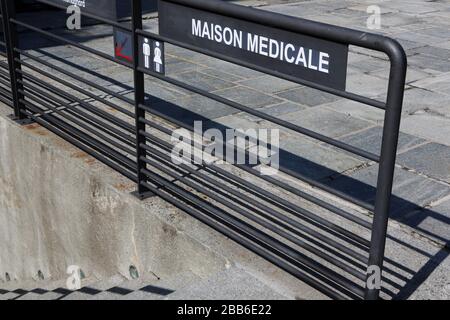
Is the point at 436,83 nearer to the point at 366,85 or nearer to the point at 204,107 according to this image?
the point at 366,85

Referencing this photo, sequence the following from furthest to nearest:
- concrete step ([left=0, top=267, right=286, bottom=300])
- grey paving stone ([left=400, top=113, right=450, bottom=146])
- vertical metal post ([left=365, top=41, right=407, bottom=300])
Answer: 1. grey paving stone ([left=400, top=113, right=450, bottom=146])
2. concrete step ([left=0, top=267, right=286, bottom=300])
3. vertical metal post ([left=365, top=41, right=407, bottom=300])

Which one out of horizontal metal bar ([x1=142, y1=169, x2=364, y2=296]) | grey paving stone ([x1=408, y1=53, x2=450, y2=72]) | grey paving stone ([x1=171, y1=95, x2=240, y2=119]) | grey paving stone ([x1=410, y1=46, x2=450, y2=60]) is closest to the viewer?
horizontal metal bar ([x1=142, y1=169, x2=364, y2=296])

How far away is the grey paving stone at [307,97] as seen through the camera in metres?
6.67

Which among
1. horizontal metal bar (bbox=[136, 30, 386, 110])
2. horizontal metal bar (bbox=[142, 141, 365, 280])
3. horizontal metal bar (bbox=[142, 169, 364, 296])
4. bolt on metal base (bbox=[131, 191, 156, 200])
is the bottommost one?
bolt on metal base (bbox=[131, 191, 156, 200])

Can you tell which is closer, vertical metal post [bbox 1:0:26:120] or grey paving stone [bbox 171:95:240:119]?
vertical metal post [bbox 1:0:26:120]

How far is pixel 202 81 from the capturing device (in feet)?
24.0

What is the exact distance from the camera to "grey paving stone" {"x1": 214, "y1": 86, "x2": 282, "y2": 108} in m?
6.60

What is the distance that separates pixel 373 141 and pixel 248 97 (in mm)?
1668

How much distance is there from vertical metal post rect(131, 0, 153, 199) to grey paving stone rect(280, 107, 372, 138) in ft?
7.15

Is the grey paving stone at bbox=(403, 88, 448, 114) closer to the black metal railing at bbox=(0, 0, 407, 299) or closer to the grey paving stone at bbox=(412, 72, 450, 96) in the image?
the grey paving stone at bbox=(412, 72, 450, 96)

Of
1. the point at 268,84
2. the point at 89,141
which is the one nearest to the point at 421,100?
the point at 268,84

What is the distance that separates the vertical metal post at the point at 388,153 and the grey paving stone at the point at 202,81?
4.36 metres

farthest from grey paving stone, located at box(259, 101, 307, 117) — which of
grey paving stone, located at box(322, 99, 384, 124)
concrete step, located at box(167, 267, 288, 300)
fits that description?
concrete step, located at box(167, 267, 288, 300)

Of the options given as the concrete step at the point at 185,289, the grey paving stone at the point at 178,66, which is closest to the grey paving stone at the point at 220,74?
the grey paving stone at the point at 178,66
